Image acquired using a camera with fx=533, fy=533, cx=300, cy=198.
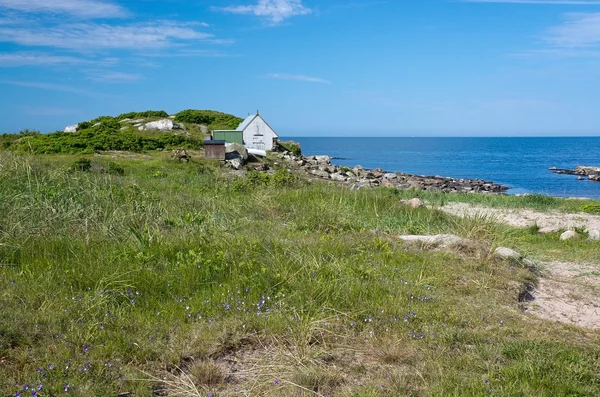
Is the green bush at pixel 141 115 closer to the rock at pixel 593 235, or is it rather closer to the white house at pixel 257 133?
the white house at pixel 257 133

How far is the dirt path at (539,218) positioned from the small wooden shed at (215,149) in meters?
16.8

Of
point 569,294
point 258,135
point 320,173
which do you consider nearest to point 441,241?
point 569,294

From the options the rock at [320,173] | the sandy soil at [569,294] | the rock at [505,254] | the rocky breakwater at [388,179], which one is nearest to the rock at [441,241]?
the rock at [505,254]

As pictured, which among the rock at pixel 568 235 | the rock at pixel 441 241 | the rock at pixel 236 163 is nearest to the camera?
the rock at pixel 441 241

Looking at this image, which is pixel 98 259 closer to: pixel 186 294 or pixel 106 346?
pixel 186 294

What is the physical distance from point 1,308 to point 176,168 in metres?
20.8

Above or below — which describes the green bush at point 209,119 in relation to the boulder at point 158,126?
above

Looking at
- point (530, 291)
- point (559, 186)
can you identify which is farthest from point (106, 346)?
point (559, 186)

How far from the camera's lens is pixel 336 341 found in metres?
4.77

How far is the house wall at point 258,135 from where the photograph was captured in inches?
1674

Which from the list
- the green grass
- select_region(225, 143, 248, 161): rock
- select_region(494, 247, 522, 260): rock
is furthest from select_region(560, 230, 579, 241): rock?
select_region(225, 143, 248, 161): rock

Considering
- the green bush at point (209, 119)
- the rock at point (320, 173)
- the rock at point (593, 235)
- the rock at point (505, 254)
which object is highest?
the green bush at point (209, 119)

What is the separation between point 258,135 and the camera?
1681 inches

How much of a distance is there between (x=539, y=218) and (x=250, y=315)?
501 inches
